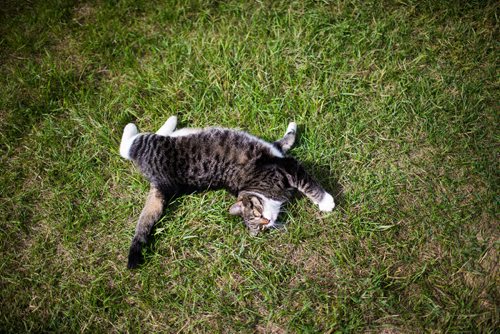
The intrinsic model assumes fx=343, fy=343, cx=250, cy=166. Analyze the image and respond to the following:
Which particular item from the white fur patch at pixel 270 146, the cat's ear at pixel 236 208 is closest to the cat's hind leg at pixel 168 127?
the white fur patch at pixel 270 146

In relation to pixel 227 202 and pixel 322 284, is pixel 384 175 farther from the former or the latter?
pixel 227 202

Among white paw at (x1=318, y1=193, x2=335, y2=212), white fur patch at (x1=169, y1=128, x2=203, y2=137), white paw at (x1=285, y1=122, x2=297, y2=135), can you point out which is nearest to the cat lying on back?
white paw at (x1=318, y1=193, x2=335, y2=212)

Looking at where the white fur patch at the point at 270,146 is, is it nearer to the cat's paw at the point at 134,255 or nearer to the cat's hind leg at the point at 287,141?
the cat's hind leg at the point at 287,141

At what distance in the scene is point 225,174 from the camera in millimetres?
2916

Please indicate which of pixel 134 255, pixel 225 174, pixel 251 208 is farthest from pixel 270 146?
pixel 134 255

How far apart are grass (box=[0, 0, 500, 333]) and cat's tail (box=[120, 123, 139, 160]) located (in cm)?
13

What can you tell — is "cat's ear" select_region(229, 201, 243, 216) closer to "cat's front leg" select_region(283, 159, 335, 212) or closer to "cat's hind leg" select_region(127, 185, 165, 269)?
"cat's front leg" select_region(283, 159, 335, 212)

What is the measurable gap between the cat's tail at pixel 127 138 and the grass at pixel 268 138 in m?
0.13

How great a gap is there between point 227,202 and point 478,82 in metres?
2.56

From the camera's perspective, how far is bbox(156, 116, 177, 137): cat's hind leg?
321 cm

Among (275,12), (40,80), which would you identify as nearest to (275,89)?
(275,12)

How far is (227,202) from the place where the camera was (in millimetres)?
3094

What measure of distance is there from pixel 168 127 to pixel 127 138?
384 mm

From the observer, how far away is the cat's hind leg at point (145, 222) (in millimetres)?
2844
